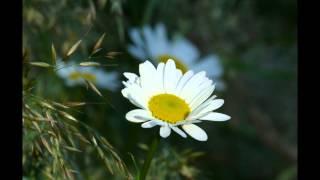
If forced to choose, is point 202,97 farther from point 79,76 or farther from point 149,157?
point 79,76

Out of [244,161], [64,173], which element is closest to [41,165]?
[64,173]

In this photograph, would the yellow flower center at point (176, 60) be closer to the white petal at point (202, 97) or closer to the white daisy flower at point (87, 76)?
the white daisy flower at point (87, 76)

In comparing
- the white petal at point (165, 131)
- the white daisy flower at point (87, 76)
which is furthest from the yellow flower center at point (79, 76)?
the white petal at point (165, 131)

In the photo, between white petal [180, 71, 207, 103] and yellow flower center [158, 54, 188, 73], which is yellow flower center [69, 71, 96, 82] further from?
white petal [180, 71, 207, 103]

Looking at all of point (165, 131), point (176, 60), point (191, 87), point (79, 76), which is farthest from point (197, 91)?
point (176, 60)

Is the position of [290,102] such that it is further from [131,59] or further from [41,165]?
[41,165]

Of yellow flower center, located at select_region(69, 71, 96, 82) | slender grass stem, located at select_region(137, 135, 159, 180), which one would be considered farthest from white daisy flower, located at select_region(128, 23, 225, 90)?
slender grass stem, located at select_region(137, 135, 159, 180)
